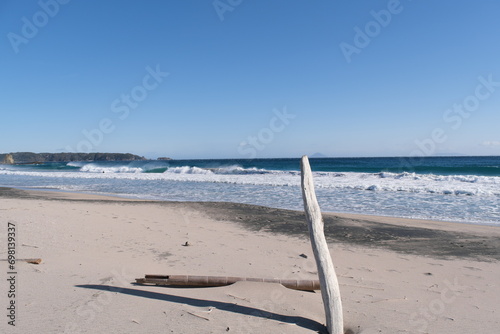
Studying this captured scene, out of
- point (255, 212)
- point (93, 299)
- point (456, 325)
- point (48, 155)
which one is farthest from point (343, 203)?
point (48, 155)

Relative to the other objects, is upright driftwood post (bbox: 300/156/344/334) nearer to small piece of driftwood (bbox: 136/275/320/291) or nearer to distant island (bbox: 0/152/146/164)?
small piece of driftwood (bbox: 136/275/320/291)

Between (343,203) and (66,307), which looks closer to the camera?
(66,307)

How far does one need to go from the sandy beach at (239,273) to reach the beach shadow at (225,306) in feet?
0.04

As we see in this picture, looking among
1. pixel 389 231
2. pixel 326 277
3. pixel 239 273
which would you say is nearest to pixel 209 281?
pixel 239 273

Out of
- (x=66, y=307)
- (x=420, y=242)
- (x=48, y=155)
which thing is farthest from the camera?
(x=48, y=155)

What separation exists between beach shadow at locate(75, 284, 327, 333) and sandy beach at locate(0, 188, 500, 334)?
0.01 metres

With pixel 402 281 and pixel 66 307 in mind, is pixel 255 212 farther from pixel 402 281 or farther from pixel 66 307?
pixel 66 307

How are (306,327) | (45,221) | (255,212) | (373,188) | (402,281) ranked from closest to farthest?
(306,327) → (402,281) → (45,221) → (255,212) → (373,188)

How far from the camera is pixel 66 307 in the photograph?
138 inches

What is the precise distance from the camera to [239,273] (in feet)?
16.2

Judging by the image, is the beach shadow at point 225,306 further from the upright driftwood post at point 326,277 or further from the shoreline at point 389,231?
the shoreline at point 389,231

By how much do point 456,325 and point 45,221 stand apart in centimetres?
839

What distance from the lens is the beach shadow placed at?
10.9ft

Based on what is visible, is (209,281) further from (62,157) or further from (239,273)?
(62,157)
